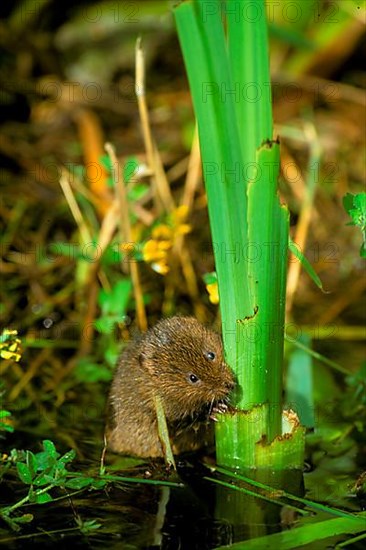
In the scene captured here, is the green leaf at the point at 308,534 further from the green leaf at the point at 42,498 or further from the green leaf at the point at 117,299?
the green leaf at the point at 117,299

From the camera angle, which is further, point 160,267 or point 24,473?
point 160,267

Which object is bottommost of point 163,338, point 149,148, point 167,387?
point 167,387

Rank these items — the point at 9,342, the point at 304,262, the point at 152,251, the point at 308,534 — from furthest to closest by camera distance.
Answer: the point at 152,251, the point at 9,342, the point at 304,262, the point at 308,534

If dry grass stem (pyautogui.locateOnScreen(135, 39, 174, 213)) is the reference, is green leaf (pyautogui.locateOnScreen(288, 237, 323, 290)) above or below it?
below

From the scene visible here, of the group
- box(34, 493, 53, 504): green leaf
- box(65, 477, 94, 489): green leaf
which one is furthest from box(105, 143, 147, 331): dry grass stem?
box(34, 493, 53, 504): green leaf

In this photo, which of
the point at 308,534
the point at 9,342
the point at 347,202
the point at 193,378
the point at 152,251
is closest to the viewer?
the point at 308,534

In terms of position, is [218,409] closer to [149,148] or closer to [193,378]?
[193,378]

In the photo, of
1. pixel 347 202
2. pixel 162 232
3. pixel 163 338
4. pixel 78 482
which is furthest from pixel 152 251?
pixel 78 482

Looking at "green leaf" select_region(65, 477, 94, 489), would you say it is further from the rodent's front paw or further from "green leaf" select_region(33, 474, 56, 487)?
the rodent's front paw

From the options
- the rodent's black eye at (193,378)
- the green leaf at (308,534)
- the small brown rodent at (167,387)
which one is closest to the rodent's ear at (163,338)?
the small brown rodent at (167,387)

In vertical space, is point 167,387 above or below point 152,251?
below
